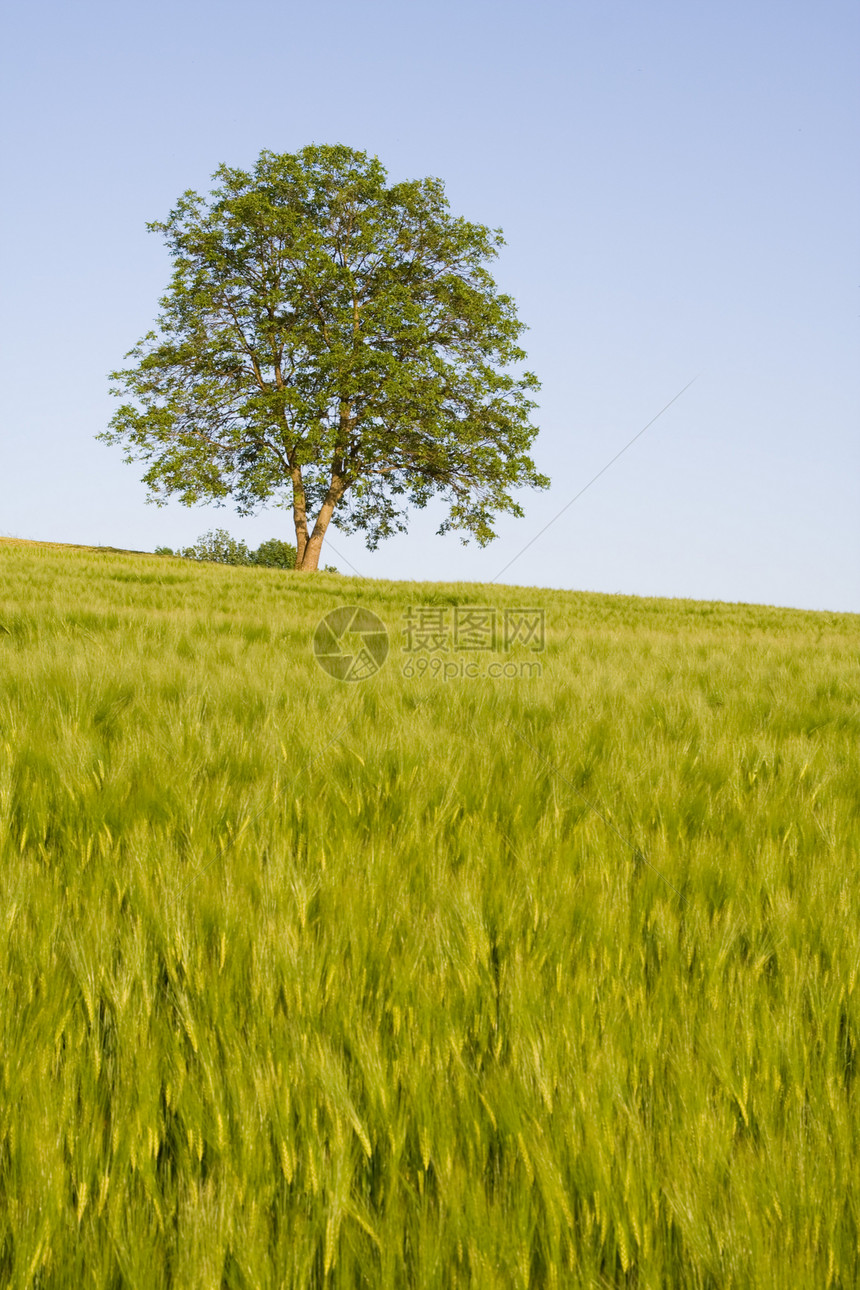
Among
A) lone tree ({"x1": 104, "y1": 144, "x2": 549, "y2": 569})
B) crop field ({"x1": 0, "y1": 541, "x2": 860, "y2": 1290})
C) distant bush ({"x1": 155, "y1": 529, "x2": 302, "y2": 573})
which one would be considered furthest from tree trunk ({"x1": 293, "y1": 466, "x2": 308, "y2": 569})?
distant bush ({"x1": 155, "y1": 529, "x2": 302, "y2": 573})

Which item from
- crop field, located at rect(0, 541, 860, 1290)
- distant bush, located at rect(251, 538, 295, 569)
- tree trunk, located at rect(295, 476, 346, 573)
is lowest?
crop field, located at rect(0, 541, 860, 1290)

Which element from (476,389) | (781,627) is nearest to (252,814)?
(781,627)

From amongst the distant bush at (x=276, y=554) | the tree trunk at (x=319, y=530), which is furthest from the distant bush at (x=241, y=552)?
the tree trunk at (x=319, y=530)

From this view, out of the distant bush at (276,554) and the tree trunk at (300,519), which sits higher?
the distant bush at (276,554)

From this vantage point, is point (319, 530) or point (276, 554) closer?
point (319, 530)

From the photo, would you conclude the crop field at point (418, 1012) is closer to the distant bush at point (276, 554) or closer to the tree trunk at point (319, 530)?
the tree trunk at point (319, 530)

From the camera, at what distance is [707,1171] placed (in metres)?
0.85

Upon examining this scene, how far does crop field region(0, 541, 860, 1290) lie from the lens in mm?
798

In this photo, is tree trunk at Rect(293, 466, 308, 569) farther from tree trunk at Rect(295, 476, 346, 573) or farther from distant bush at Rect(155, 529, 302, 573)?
distant bush at Rect(155, 529, 302, 573)

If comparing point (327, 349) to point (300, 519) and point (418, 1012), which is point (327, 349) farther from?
point (418, 1012)

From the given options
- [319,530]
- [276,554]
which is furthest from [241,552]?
[319,530]

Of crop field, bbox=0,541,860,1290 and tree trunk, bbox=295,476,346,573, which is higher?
tree trunk, bbox=295,476,346,573

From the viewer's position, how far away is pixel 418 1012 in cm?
111

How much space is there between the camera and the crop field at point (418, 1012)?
0.80 metres
